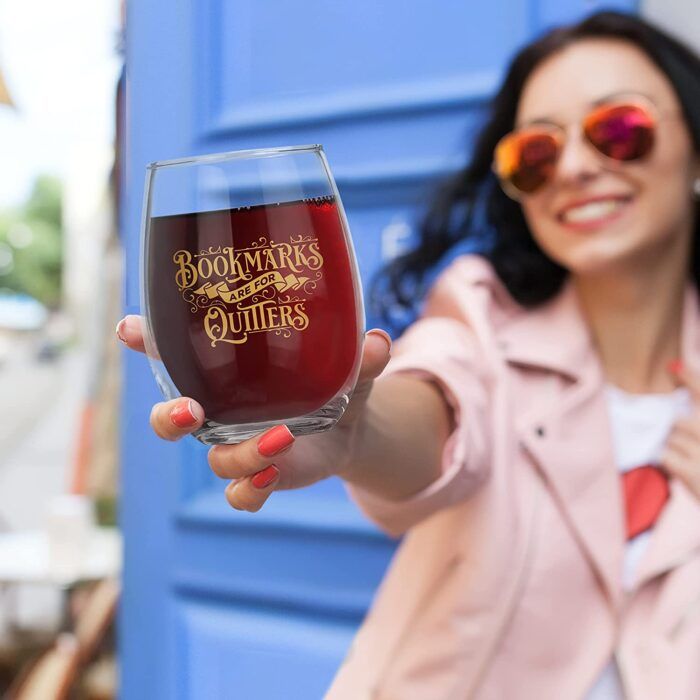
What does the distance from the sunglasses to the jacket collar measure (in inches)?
6.1

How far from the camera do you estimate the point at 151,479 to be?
104 cm

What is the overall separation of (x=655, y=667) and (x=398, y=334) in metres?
0.49

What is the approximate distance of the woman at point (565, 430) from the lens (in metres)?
0.82

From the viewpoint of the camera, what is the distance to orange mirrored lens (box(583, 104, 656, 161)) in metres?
0.88

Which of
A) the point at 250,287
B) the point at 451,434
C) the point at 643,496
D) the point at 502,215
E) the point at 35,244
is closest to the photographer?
the point at 250,287

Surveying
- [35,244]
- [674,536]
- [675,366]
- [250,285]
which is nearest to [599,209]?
[675,366]

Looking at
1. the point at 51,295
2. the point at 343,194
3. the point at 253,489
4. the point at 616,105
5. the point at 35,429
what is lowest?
the point at 35,429

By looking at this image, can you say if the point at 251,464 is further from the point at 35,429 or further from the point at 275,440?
the point at 35,429

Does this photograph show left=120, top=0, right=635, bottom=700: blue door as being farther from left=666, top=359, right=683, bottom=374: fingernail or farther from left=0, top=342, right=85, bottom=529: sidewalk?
left=0, top=342, right=85, bottom=529: sidewalk

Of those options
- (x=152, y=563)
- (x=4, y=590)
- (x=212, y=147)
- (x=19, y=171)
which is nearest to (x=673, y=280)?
(x=212, y=147)

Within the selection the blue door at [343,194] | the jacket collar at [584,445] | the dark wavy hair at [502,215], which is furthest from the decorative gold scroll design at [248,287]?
the dark wavy hair at [502,215]

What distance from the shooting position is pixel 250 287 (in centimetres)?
42

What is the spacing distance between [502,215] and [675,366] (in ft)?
0.91

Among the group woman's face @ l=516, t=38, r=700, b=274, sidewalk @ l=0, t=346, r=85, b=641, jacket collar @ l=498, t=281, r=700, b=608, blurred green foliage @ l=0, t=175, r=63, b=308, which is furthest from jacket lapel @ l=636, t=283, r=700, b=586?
sidewalk @ l=0, t=346, r=85, b=641
